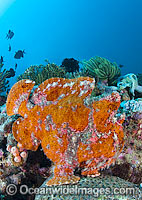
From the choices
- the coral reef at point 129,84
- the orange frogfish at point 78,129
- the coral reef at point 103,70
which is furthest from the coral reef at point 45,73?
the orange frogfish at point 78,129

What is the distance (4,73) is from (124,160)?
598 centimetres

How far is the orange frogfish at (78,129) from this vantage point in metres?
2.41

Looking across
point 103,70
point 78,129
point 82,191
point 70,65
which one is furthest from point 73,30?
point 82,191

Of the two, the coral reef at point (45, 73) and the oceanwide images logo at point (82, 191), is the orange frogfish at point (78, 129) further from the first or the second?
the coral reef at point (45, 73)

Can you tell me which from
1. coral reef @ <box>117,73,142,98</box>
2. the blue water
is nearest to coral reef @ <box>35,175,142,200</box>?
coral reef @ <box>117,73,142,98</box>

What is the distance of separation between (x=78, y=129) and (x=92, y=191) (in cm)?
89

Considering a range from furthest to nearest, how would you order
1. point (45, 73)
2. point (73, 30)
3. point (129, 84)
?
point (73, 30) → point (45, 73) → point (129, 84)

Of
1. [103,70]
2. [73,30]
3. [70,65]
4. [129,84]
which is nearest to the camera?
[129,84]

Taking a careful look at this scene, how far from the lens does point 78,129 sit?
2422mm

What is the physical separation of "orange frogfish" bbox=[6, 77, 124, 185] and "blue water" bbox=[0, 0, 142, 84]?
79446 mm

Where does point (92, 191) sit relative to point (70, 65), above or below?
below

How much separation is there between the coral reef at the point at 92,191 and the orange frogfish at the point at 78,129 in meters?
0.09

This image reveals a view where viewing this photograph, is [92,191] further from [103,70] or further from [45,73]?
[103,70]

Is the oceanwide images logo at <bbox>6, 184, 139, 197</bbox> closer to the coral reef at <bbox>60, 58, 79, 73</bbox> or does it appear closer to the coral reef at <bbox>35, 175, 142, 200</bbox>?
the coral reef at <bbox>35, 175, 142, 200</bbox>
